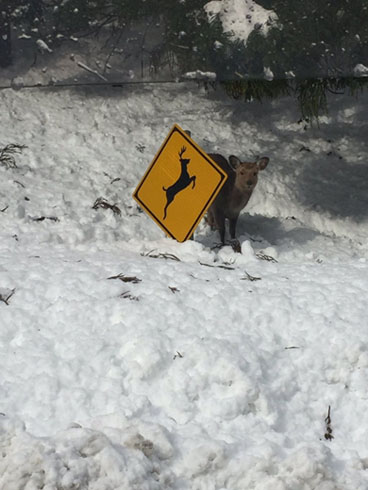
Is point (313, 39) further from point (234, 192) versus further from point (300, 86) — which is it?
point (234, 192)

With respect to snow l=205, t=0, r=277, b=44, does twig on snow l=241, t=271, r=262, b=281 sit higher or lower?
lower

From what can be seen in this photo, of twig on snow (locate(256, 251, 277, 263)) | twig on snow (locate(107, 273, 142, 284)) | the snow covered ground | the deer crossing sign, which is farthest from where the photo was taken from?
twig on snow (locate(256, 251, 277, 263))

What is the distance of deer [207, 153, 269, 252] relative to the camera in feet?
24.9

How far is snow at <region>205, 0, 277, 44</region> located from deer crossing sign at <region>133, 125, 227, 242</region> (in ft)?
6.07

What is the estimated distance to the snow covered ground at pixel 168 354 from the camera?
3.41 metres

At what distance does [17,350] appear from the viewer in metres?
4.25

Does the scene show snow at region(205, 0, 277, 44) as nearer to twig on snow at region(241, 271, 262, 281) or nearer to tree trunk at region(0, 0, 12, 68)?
tree trunk at region(0, 0, 12, 68)

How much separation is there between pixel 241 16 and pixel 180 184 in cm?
231

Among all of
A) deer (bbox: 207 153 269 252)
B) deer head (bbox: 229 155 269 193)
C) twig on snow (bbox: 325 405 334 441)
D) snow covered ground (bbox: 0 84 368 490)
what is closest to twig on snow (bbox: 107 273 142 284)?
snow covered ground (bbox: 0 84 368 490)

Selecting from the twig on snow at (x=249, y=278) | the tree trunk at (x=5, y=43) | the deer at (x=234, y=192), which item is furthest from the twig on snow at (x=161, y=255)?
the tree trunk at (x=5, y=43)

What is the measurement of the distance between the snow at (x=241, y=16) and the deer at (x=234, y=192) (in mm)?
1350

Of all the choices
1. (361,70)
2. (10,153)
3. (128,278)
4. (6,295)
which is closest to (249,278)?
(128,278)

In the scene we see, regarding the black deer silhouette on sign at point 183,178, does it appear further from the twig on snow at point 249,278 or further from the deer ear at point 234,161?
the deer ear at point 234,161

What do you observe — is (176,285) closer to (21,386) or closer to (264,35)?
(21,386)
